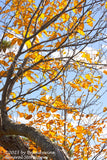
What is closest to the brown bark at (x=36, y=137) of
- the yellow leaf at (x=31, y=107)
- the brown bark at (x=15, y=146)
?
the brown bark at (x=15, y=146)

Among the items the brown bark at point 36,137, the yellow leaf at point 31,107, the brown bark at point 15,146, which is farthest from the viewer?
the brown bark at point 15,146

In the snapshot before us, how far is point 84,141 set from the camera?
3795mm

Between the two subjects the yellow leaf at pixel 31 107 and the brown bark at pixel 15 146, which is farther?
the brown bark at pixel 15 146

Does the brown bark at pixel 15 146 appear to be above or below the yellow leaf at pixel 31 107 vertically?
below

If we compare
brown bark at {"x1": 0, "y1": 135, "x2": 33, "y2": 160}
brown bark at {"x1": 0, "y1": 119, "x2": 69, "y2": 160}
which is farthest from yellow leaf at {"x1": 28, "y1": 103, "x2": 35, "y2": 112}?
brown bark at {"x1": 0, "y1": 135, "x2": 33, "y2": 160}

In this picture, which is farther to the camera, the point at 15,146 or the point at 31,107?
the point at 15,146

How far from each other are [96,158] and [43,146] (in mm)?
1685

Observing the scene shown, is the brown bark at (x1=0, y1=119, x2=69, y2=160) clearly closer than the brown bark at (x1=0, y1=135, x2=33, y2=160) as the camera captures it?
Yes

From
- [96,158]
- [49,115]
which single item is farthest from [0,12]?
[96,158]

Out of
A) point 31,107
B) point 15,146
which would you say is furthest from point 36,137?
point 15,146

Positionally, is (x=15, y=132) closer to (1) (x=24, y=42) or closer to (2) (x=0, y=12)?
(1) (x=24, y=42)

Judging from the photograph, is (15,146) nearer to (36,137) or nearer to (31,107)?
(36,137)

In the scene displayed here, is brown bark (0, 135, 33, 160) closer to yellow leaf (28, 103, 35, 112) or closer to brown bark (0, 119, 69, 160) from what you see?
brown bark (0, 119, 69, 160)

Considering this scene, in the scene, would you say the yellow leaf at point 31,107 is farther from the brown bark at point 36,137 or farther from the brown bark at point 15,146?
the brown bark at point 15,146
